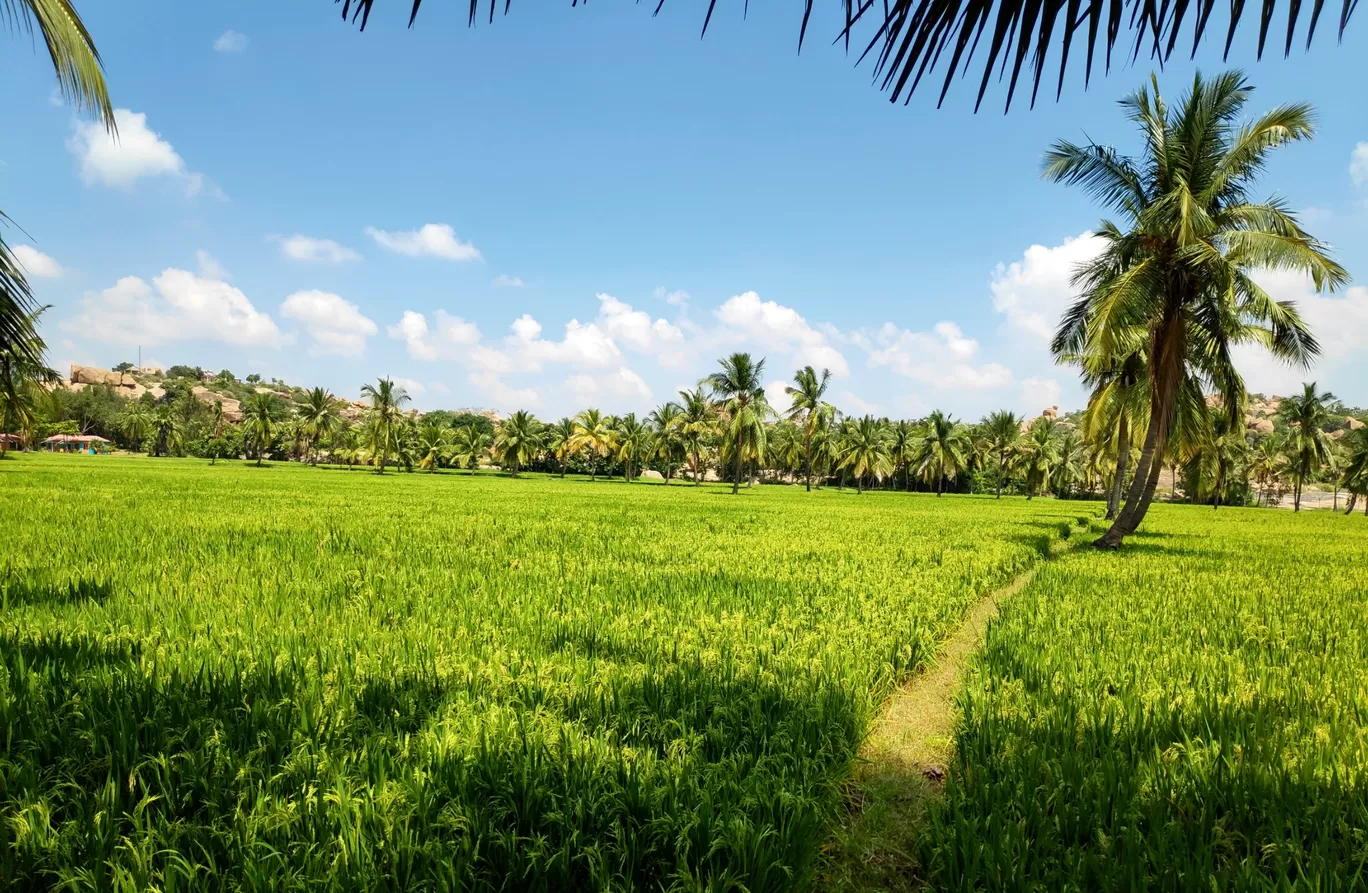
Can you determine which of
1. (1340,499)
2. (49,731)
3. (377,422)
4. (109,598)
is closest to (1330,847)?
(49,731)

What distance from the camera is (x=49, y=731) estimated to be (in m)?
2.99

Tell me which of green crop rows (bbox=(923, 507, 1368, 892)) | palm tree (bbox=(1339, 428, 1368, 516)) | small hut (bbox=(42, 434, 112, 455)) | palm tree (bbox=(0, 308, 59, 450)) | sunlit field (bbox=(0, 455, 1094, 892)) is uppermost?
palm tree (bbox=(1339, 428, 1368, 516))

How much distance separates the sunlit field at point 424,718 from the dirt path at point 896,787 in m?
0.15

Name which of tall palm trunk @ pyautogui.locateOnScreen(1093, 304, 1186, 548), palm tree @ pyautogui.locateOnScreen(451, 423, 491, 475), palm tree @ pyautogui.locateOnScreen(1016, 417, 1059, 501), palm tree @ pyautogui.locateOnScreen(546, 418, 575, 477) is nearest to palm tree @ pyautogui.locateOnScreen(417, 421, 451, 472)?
palm tree @ pyautogui.locateOnScreen(451, 423, 491, 475)

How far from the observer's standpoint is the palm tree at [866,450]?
56.4m

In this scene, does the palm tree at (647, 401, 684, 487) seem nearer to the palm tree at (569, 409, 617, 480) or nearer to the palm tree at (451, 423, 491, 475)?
the palm tree at (569, 409, 617, 480)

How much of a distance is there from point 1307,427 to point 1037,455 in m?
17.7

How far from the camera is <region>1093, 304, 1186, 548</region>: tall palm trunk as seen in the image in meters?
13.0

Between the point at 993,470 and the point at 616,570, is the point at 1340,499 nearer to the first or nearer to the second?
the point at 993,470

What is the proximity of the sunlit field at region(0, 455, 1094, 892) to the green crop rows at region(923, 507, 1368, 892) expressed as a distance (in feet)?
2.46

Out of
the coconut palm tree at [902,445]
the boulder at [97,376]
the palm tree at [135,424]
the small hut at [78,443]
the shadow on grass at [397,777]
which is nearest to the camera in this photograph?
the shadow on grass at [397,777]

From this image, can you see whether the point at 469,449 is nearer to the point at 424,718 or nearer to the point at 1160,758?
the point at 424,718

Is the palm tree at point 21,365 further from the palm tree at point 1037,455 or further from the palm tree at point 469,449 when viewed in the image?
the palm tree at point 469,449

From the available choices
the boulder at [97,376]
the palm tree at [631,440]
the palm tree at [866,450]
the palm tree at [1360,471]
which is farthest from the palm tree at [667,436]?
the boulder at [97,376]
